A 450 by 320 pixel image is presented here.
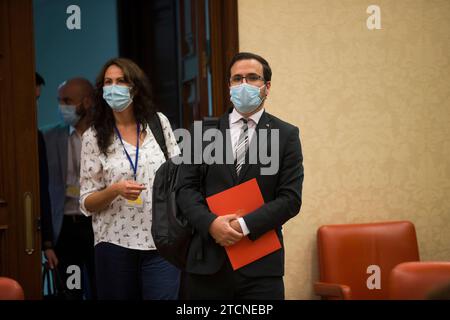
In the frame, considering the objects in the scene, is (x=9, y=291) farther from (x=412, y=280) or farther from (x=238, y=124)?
(x=412, y=280)

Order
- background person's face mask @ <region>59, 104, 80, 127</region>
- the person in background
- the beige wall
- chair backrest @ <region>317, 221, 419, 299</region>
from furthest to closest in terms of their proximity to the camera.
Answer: background person's face mask @ <region>59, 104, 80, 127</region>
the person in background
the beige wall
chair backrest @ <region>317, 221, 419, 299</region>

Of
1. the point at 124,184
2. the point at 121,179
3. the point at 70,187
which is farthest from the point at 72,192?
the point at 124,184

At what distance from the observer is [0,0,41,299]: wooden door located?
3.80 meters

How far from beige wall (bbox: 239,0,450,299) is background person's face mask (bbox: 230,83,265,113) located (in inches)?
53.7

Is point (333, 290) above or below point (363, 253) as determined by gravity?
below

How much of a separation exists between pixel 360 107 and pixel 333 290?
1.28 metres

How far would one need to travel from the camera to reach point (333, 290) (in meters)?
3.71

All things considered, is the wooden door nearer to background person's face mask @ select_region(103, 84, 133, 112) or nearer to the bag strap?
background person's face mask @ select_region(103, 84, 133, 112)

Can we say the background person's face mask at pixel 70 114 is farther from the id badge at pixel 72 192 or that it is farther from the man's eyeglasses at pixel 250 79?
the man's eyeglasses at pixel 250 79

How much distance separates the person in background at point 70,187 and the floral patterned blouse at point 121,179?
1188 millimetres

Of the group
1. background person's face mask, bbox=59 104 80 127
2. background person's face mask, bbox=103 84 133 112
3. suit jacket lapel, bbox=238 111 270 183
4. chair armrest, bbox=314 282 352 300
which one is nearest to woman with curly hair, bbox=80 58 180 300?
background person's face mask, bbox=103 84 133 112

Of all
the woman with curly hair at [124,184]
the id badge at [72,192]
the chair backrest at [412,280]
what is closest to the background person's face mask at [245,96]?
the woman with curly hair at [124,184]

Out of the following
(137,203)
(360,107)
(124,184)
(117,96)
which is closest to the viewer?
(124,184)

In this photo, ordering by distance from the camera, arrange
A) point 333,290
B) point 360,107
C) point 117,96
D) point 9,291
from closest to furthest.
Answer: point 9,291
point 117,96
point 333,290
point 360,107
